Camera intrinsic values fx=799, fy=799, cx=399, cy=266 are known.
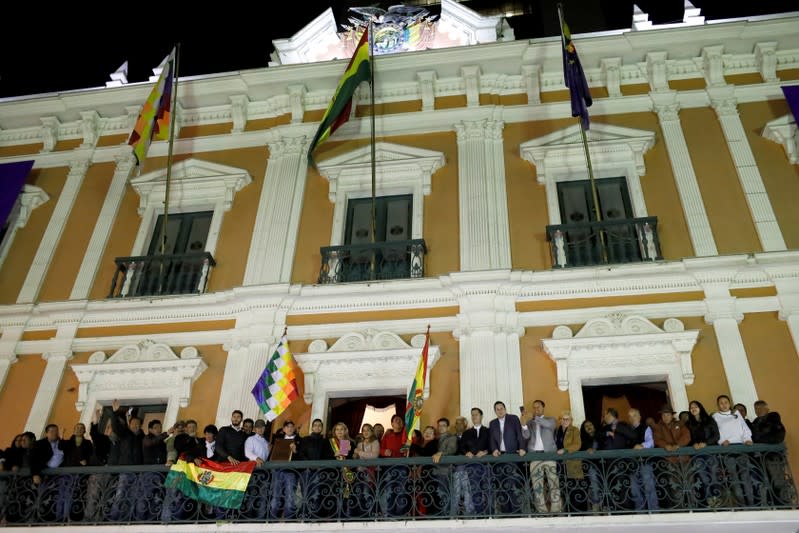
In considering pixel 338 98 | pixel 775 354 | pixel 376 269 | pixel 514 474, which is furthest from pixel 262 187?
pixel 775 354

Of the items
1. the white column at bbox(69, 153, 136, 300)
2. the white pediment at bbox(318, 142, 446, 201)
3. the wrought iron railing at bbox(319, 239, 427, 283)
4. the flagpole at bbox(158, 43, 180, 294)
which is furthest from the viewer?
the white pediment at bbox(318, 142, 446, 201)

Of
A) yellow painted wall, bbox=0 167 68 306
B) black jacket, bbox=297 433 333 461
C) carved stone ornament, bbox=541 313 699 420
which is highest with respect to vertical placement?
yellow painted wall, bbox=0 167 68 306

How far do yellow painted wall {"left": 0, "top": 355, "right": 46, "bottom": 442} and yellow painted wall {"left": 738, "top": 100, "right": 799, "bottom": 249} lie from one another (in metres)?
10.6

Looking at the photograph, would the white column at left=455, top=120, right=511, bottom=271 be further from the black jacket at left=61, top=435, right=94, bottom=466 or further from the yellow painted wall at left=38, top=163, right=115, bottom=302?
the yellow painted wall at left=38, top=163, right=115, bottom=302

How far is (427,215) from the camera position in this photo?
12273 mm

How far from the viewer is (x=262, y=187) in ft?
42.9

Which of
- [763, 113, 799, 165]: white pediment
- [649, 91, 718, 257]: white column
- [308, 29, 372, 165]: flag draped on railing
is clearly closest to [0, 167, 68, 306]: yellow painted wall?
[308, 29, 372, 165]: flag draped on railing

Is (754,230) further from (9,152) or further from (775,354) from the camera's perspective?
(9,152)

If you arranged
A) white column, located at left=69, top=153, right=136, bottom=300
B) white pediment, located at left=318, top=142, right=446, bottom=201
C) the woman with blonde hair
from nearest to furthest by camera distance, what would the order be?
the woman with blonde hair → white column, located at left=69, top=153, right=136, bottom=300 → white pediment, located at left=318, top=142, right=446, bottom=201

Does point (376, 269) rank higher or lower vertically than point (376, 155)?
lower

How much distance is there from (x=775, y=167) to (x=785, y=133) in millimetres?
596

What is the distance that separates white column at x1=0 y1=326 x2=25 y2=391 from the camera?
11.4 meters

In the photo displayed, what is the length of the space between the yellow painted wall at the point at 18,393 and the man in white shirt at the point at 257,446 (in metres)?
3.90

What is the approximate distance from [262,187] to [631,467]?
24.5ft
